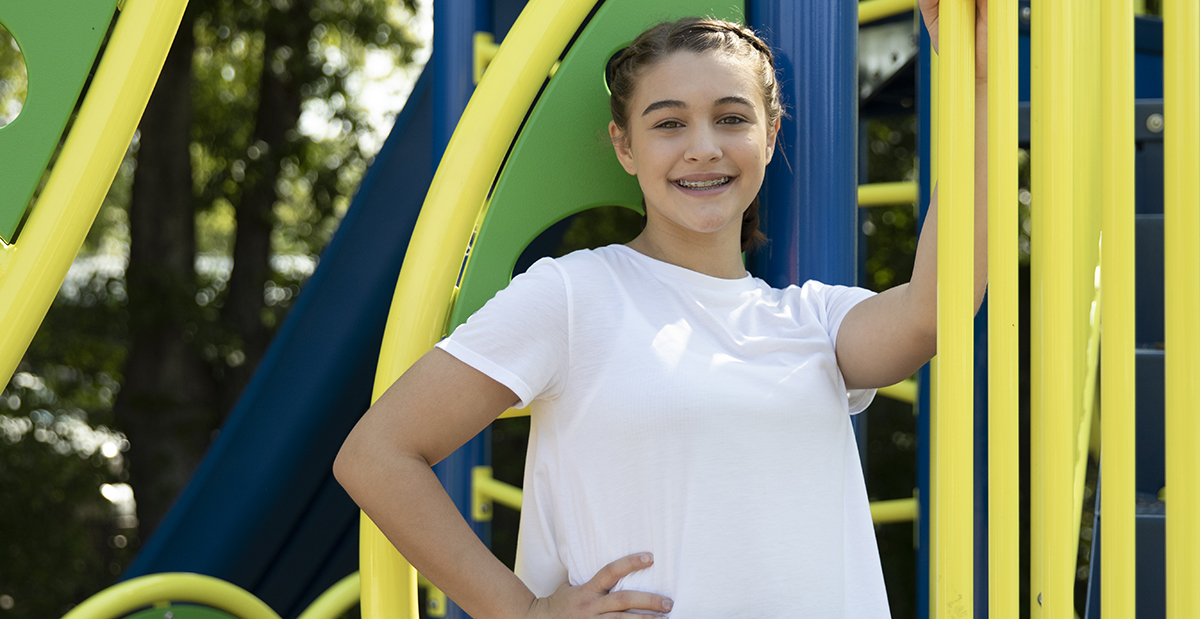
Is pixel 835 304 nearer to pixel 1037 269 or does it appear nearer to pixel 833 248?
pixel 833 248

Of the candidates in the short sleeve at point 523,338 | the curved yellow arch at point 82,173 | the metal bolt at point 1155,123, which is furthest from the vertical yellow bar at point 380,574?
the metal bolt at point 1155,123

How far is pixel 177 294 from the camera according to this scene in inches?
185

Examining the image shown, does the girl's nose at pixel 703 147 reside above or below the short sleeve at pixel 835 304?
above

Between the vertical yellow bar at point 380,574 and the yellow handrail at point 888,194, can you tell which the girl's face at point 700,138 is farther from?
the yellow handrail at point 888,194

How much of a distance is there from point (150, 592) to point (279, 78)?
3560 mm

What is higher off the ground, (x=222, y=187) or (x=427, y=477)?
(x=222, y=187)

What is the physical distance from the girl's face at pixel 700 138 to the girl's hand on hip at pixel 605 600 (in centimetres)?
44

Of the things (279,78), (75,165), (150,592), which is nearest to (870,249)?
(279,78)

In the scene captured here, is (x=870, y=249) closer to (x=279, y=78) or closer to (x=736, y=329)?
(x=279, y=78)

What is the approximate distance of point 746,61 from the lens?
53.5 inches

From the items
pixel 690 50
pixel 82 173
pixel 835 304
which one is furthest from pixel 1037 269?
pixel 82 173

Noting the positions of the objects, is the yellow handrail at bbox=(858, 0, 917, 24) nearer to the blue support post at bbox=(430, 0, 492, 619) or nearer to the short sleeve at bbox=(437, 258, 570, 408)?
the blue support post at bbox=(430, 0, 492, 619)

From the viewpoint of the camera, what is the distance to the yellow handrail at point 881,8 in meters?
2.34

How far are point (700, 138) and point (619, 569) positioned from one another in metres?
0.55
